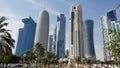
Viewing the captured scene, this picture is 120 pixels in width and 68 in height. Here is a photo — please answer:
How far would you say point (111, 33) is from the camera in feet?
33.7

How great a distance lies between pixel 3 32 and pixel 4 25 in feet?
3.57

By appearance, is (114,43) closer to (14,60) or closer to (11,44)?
(11,44)

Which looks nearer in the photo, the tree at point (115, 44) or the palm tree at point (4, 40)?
the tree at point (115, 44)

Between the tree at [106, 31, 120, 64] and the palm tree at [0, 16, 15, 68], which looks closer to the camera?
the tree at [106, 31, 120, 64]

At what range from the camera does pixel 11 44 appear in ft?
82.0

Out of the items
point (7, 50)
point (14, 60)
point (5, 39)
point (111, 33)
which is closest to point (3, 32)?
point (5, 39)

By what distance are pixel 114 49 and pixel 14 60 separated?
125925 mm

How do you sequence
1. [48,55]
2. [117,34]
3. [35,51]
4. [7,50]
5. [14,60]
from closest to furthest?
[117,34]
[7,50]
[35,51]
[48,55]
[14,60]

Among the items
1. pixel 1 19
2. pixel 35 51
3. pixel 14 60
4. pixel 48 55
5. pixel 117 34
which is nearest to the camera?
pixel 117 34

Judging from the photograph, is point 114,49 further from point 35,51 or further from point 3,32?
point 35,51

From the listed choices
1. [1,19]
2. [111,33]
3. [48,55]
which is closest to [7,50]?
[1,19]

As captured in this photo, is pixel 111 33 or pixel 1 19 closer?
pixel 111 33

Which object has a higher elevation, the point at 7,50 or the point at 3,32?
the point at 3,32

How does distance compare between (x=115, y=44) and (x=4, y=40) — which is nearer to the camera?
(x=115, y=44)
